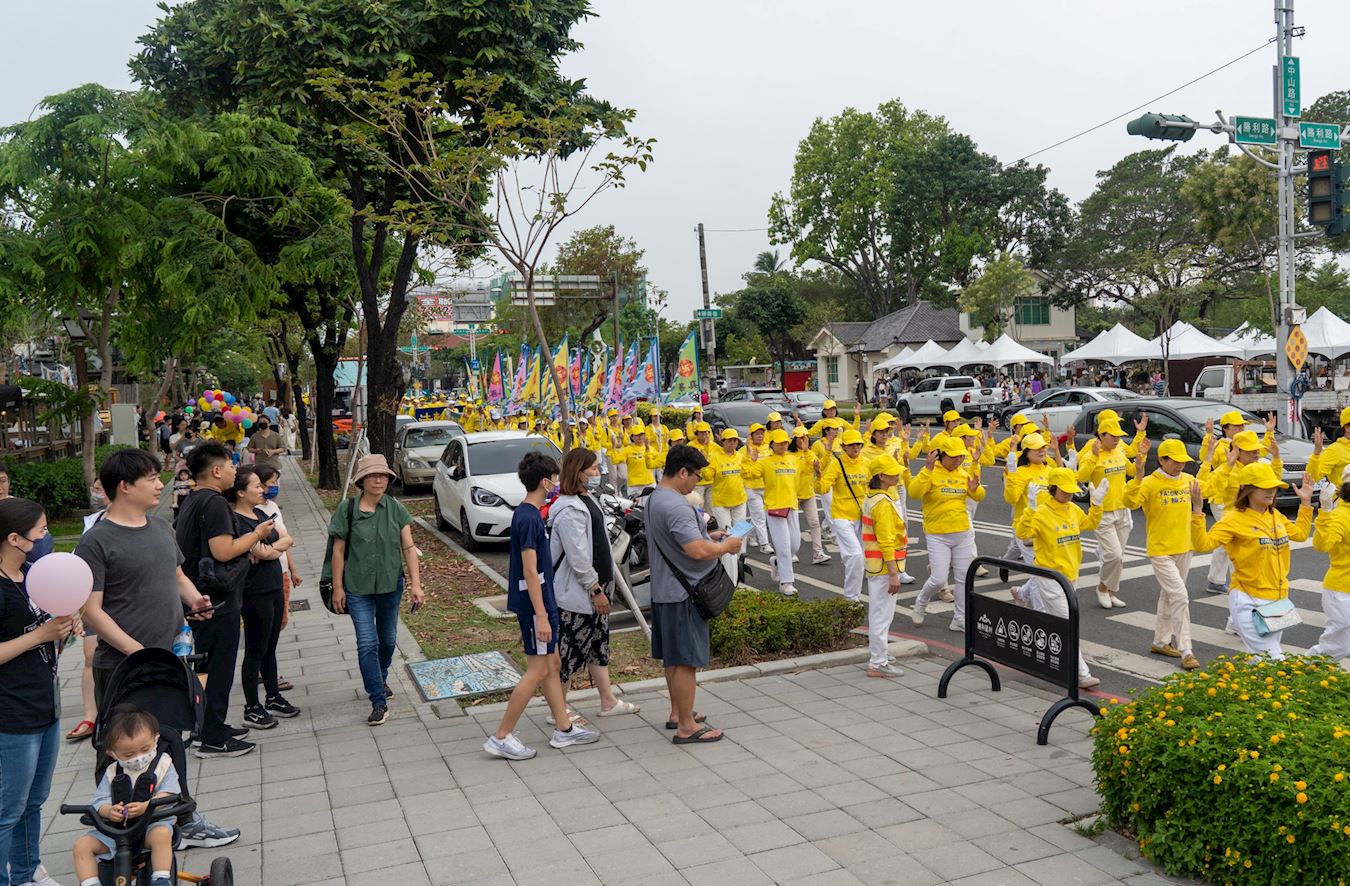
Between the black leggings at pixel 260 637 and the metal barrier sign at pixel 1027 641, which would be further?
the black leggings at pixel 260 637

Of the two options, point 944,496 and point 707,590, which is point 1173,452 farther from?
point 707,590

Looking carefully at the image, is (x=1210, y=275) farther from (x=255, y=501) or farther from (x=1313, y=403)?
(x=255, y=501)

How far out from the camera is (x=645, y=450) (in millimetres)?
14711

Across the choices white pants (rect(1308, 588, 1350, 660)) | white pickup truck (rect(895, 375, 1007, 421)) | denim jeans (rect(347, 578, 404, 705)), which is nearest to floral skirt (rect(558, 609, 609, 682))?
denim jeans (rect(347, 578, 404, 705))

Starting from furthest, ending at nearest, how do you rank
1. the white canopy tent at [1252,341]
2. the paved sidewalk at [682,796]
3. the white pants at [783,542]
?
the white canopy tent at [1252,341] → the white pants at [783,542] → the paved sidewalk at [682,796]

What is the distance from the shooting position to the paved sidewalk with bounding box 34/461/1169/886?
4477 millimetres

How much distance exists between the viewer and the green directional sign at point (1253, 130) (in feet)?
53.2

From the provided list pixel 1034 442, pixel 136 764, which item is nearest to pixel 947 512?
pixel 1034 442

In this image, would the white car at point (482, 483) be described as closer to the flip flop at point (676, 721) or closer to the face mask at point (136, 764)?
the flip flop at point (676, 721)

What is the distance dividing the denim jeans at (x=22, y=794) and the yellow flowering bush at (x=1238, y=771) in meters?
4.54

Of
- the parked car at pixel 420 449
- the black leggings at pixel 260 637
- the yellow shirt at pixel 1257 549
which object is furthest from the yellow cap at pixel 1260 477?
the parked car at pixel 420 449

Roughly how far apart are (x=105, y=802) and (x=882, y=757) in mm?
3873

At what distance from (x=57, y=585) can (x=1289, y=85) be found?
18.7 m

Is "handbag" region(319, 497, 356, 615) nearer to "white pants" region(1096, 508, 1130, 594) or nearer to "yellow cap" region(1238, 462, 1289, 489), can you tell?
"yellow cap" region(1238, 462, 1289, 489)
